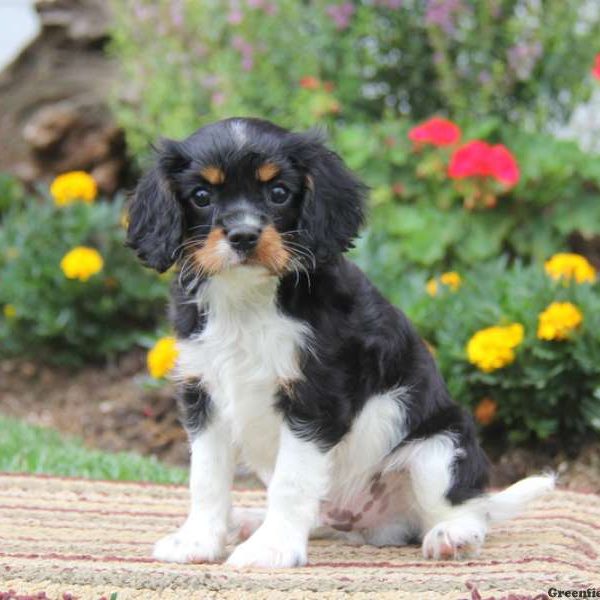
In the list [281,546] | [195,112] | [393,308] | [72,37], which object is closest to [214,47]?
[195,112]

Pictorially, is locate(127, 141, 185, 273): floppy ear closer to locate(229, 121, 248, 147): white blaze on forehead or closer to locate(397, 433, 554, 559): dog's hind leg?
locate(229, 121, 248, 147): white blaze on forehead

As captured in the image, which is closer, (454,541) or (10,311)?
(454,541)

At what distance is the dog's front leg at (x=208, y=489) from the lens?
3.67 m

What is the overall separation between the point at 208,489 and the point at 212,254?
86 centimetres

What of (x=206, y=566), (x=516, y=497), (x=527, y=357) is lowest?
(x=206, y=566)

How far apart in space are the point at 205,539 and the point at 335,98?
516cm

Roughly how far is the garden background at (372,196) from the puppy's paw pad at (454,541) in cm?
195

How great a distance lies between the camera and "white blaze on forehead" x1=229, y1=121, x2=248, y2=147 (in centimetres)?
339

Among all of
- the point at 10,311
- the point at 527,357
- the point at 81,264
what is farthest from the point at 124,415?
the point at 527,357

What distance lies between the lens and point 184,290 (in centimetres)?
372

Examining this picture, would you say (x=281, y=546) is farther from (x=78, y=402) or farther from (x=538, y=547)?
(x=78, y=402)

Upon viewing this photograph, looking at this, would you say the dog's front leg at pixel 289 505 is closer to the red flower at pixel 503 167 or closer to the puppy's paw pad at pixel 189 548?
the puppy's paw pad at pixel 189 548

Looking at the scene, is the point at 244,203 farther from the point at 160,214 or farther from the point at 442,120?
the point at 442,120

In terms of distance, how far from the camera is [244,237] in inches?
127
